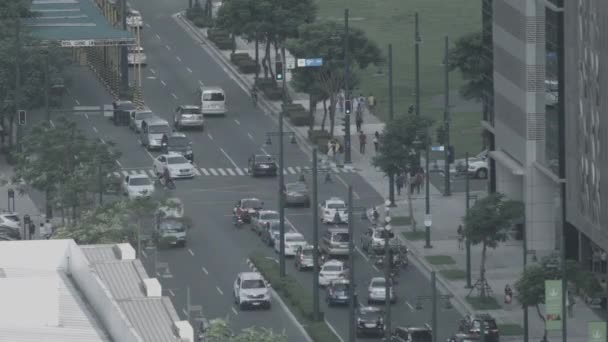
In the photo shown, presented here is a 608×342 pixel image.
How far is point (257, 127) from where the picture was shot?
194875 millimetres

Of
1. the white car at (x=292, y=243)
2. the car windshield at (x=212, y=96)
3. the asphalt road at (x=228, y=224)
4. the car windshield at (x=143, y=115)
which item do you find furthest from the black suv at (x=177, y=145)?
the white car at (x=292, y=243)

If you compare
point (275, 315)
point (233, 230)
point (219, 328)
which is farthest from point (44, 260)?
point (233, 230)

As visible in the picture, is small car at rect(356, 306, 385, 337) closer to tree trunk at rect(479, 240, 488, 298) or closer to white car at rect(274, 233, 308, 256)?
tree trunk at rect(479, 240, 488, 298)

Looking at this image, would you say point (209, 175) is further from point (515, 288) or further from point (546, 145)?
point (515, 288)

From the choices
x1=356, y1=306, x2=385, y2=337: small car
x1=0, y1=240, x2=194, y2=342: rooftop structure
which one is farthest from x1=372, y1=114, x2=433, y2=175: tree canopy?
x1=0, y1=240, x2=194, y2=342: rooftop structure

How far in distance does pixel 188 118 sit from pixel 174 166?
1401cm

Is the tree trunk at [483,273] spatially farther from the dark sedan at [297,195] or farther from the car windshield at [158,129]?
the car windshield at [158,129]

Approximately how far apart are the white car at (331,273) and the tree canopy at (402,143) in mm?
16163

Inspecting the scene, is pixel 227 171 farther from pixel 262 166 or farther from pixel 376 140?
pixel 376 140

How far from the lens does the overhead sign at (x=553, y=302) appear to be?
12712cm

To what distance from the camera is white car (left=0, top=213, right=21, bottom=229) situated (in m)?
165

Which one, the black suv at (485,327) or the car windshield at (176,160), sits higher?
the car windshield at (176,160)

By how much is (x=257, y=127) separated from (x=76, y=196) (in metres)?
36.2

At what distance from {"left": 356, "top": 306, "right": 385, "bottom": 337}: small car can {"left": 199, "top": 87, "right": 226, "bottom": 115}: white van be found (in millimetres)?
58419
